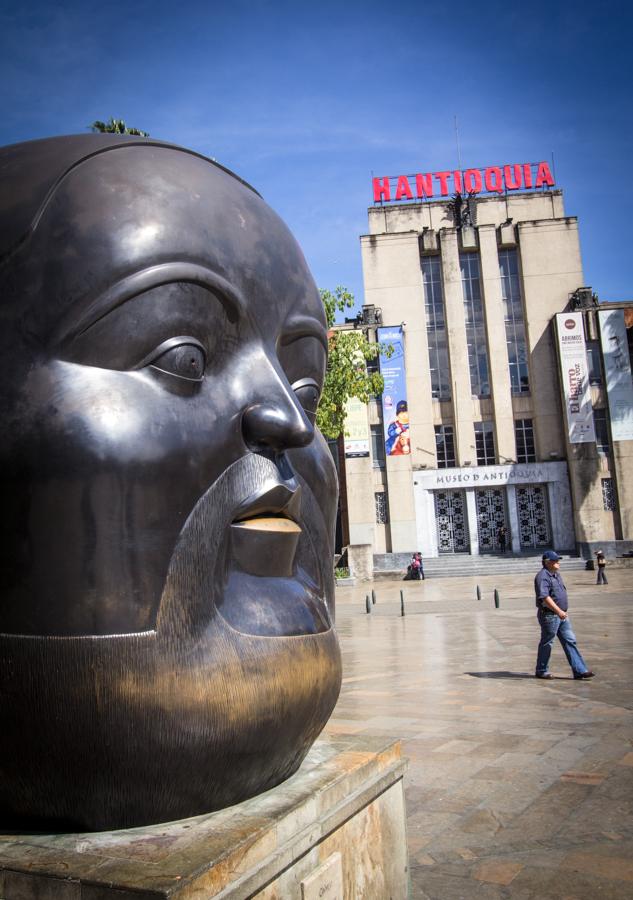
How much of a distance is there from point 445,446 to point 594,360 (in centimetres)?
828

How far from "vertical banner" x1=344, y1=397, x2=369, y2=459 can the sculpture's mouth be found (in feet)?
105

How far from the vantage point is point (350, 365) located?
21781 millimetres

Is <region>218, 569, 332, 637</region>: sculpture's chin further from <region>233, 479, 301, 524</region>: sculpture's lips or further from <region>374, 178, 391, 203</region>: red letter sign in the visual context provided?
<region>374, 178, 391, 203</region>: red letter sign

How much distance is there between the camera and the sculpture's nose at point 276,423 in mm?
2754

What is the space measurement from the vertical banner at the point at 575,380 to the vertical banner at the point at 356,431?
9.50 m

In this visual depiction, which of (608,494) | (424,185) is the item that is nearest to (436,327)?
(424,185)

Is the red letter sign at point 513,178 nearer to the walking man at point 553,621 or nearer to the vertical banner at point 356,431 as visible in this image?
the vertical banner at point 356,431

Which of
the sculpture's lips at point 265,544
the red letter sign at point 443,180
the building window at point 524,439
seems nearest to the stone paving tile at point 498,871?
the sculpture's lips at point 265,544

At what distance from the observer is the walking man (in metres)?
9.24

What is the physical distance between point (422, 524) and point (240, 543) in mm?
34132

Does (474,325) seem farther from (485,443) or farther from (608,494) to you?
(608,494)

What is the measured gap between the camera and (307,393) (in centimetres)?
332

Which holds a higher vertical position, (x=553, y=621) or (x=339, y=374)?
(x=339, y=374)

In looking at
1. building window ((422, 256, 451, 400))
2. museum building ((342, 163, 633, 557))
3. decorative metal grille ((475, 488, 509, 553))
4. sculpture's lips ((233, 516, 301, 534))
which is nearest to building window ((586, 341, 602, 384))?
museum building ((342, 163, 633, 557))
